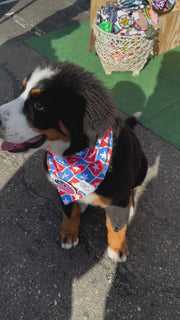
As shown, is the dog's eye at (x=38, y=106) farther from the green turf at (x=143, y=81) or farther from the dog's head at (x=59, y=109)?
the green turf at (x=143, y=81)

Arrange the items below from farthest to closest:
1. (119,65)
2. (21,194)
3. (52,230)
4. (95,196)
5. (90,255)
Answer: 1. (119,65)
2. (21,194)
3. (52,230)
4. (90,255)
5. (95,196)

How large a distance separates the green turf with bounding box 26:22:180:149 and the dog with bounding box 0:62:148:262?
136 centimetres

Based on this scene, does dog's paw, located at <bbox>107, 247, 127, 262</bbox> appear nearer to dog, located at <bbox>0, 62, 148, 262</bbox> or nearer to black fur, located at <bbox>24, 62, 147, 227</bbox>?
dog, located at <bbox>0, 62, 148, 262</bbox>

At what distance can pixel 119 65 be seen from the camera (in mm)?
3631

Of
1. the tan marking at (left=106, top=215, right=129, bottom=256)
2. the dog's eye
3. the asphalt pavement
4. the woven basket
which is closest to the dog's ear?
the dog's eye

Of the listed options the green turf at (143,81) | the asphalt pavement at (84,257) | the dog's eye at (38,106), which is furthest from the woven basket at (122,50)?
the dog's eye at (38,106)

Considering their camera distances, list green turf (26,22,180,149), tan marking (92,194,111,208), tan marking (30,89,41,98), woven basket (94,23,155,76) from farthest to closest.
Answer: woven basket (94,23,155,76) < green turf (26,22,180,149) < tan marking (92,194,111,208) < tan marking (30,89,41,98)

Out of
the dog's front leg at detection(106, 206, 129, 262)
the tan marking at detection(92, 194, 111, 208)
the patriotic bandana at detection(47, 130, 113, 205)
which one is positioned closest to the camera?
the patriotic bandana at detection(47, 130, 113, 205)

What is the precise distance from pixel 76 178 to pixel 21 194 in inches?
34.3

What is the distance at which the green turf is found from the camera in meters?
3.10

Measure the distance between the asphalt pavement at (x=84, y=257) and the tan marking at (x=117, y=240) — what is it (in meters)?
0.09

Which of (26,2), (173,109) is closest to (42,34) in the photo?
(26,2)

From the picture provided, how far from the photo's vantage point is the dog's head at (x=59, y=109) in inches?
51.9

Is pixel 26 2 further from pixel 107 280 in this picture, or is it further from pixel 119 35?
pixel 107 280
